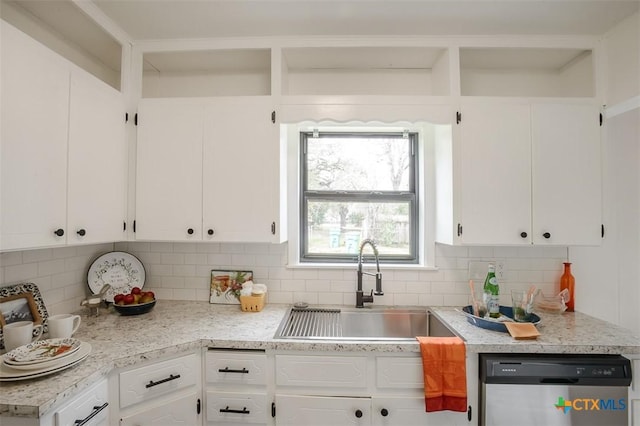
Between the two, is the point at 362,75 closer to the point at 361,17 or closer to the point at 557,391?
the point at 361,17

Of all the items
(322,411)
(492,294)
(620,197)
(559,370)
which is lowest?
(322,411)

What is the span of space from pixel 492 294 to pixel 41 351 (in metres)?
2.21

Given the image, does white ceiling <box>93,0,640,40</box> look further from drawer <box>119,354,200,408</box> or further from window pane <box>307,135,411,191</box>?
drawer <box>119,354,200,408</box>

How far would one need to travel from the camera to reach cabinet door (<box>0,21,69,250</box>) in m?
1.15

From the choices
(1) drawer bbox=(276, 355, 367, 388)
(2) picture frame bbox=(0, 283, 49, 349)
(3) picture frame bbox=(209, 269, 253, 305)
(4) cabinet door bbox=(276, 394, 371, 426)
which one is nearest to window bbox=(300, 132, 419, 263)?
(3) picture frame bbox=(209, 269, 253, 305)

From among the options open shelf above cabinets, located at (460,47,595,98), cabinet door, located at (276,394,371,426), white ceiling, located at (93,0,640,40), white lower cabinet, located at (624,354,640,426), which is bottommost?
cabinet door, located at (276,394,371,426)

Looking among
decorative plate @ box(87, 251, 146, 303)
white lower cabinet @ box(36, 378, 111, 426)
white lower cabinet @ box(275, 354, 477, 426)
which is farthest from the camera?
decorative plate @ box(87, 251, 146, 303)

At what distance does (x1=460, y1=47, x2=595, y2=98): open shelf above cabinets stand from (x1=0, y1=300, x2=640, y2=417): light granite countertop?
149 centimetres

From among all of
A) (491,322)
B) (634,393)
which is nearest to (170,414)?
(491,322)

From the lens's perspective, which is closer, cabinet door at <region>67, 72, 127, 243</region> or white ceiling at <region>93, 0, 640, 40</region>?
cabinet door at <region>67, 72, 127, 243</region>

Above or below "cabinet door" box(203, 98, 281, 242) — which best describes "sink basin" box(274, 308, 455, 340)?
below

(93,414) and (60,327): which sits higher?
(60,327)

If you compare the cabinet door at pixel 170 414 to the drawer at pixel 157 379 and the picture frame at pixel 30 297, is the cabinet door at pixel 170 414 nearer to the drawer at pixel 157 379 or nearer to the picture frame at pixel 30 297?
the drawer at pixel 157 379

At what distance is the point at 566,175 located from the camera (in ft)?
5.64
